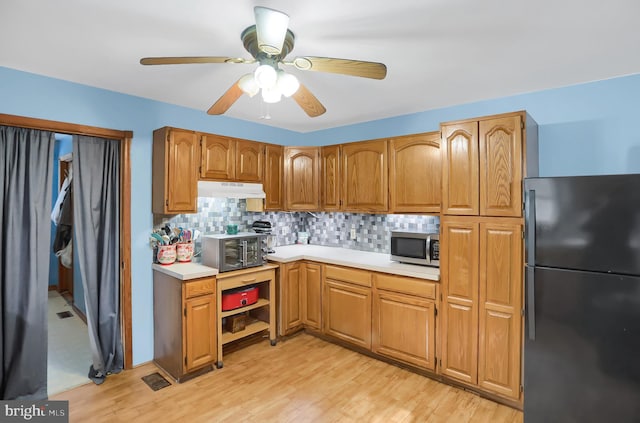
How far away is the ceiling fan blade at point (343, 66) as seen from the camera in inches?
63.5

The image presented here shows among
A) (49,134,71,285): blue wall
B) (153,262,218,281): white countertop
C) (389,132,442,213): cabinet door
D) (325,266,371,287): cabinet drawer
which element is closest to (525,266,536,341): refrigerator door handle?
(389,132,442,213): cabinet door

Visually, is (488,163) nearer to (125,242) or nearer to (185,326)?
(185,326)

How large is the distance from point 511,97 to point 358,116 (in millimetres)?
1484

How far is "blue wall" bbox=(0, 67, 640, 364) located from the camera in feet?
7.95

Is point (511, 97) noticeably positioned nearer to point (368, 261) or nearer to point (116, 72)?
point (368, 261)

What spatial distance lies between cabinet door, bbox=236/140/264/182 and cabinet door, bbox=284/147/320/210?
382 millimetres

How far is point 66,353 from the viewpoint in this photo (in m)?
→ 3.25

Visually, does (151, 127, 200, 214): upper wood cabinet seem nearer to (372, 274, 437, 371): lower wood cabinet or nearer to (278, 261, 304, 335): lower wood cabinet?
(278, 261, 304, 335): lower wood cabinet

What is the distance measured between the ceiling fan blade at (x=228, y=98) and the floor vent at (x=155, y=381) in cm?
223

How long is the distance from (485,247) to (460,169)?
63 centimetres

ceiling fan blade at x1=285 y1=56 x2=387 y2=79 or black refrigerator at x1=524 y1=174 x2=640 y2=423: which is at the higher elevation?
ceiling fan blade at x1=285 y1=56 x2=387 y2=79

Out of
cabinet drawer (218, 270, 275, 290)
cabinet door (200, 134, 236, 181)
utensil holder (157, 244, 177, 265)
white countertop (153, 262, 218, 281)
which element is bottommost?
cabinet drawer (218, 270, 275, 290)

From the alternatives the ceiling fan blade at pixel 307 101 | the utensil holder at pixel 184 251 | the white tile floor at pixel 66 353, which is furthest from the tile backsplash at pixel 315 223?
the ceiling fan blade at pixel 307 101

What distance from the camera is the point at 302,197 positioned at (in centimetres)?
397
